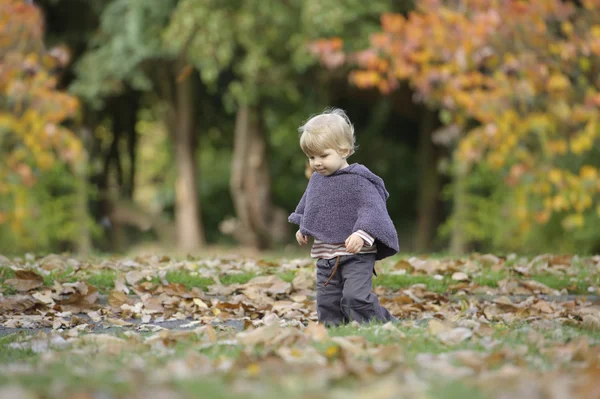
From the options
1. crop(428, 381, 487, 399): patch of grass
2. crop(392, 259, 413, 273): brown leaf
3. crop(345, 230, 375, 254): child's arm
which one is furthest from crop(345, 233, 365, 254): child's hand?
crop(392, 259, 413, 273): brown leaf

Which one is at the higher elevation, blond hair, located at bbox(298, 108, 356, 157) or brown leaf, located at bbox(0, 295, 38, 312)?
blond hair, located at bbox(298, 108, 356, 157)

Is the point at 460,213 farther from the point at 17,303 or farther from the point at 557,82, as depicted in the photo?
the point at 17,303

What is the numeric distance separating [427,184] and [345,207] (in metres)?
12.7

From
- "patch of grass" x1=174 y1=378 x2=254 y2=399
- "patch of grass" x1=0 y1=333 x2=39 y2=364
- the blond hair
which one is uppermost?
the blond hair

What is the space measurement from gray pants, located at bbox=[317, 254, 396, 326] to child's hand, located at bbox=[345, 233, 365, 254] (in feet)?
0.78

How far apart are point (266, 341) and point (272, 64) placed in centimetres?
1156

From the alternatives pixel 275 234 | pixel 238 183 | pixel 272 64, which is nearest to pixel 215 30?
pixel 272 64

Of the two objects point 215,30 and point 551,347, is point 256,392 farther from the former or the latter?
point 215,30

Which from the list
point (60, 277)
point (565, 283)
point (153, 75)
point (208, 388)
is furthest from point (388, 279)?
point (153, 75)

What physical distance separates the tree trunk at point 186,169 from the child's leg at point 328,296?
40.4 ft

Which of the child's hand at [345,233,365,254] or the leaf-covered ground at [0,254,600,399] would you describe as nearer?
the leaf-covered ground at [0,254,600,399]

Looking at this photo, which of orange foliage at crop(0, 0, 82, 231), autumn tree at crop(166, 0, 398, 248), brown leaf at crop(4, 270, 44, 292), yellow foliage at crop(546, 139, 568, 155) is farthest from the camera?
autumn tree at crop(166, 0, 398, 248)

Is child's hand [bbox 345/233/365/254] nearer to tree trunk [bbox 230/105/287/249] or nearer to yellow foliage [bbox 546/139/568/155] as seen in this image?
yellow foliage [bbox 546/139/568/155]

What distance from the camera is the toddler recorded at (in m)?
5.03
